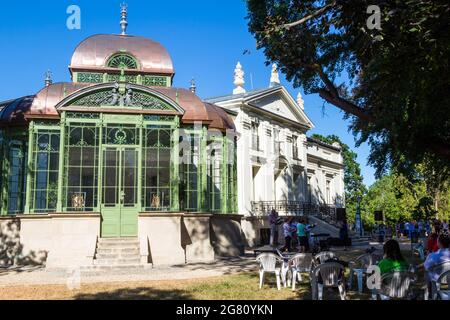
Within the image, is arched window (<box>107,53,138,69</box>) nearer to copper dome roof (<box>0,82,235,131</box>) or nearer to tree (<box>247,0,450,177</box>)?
copper dome roof (<box>0,82,235,131</box>)


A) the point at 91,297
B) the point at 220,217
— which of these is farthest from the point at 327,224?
the point at 91,297

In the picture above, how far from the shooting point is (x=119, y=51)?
62.3 feet

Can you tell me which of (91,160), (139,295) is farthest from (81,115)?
(139,295)

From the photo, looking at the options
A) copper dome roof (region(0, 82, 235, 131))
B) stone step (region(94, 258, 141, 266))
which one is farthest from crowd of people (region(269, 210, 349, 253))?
stone step (region(94, 258, 141, 266))

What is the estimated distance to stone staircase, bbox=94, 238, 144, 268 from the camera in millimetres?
13924

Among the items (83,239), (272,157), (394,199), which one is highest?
(272,157)

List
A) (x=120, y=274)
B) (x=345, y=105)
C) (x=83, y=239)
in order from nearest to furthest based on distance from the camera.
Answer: (x=345, y=105), (x=120, y=274), (x=83, y=239)

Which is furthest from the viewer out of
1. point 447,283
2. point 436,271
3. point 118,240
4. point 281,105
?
point 281,105

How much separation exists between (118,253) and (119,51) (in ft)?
29.3

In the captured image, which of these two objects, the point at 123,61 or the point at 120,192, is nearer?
the point at 120,192

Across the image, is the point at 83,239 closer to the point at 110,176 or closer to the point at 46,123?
the point at 110,176

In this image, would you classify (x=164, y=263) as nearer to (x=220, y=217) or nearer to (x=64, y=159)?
(x=220, y=217)

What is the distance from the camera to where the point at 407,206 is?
4747 cm

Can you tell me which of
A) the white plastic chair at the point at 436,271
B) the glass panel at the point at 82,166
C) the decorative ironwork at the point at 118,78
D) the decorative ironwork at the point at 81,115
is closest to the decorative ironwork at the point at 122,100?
the decorative ironwork at the point at 81,115
